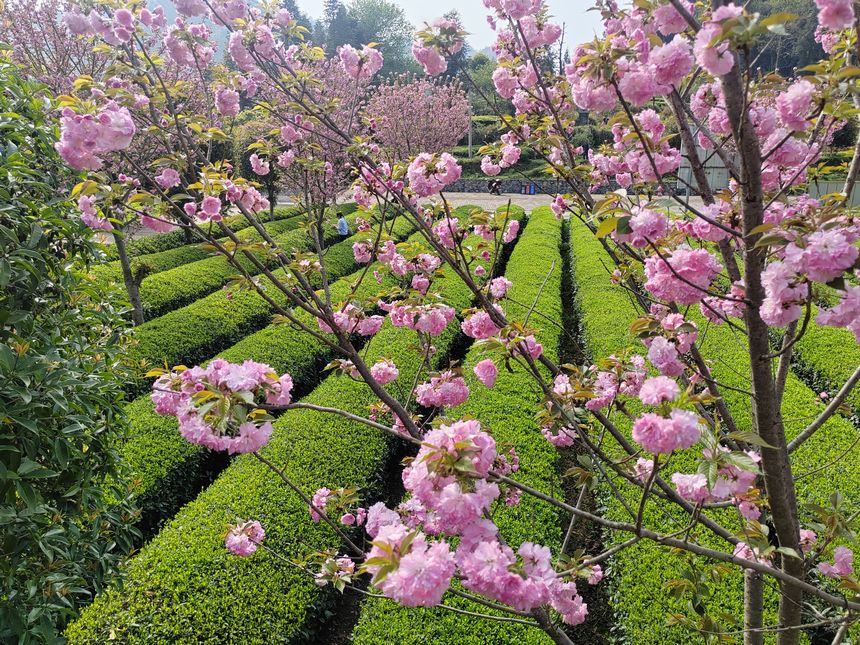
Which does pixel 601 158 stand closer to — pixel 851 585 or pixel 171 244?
pixel 851 585

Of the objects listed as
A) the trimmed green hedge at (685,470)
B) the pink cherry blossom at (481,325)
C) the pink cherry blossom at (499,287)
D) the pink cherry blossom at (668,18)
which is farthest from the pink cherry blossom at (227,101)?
the pink cherry blossom at (668,18)

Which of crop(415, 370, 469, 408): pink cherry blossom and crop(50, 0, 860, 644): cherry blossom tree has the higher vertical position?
crop(50, 0, 860, 644): cherry blossom tree

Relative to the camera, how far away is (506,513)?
3.97 meters

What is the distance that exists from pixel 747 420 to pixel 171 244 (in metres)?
13.7

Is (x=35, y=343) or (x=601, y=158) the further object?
(x=601, y=158)

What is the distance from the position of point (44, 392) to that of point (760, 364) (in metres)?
2.38

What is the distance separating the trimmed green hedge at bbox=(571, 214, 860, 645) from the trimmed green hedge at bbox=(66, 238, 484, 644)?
188 cm

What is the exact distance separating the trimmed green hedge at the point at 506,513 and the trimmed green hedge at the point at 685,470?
509mm

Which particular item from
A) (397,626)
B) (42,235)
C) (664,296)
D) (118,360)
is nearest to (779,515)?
(664,296)

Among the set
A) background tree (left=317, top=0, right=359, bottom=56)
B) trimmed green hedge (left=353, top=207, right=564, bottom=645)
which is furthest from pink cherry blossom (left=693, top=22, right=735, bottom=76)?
background tree (left=317, top=0, right=359, bottom=56)

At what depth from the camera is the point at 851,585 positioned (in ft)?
5.13

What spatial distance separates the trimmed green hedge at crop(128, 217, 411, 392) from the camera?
22.1 feet

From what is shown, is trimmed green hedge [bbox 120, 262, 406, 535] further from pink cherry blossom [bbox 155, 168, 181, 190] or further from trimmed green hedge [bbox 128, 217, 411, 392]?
pink cherry blossom [bbox 155, 168, 181, 190]

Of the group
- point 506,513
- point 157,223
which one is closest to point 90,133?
point 157,223
